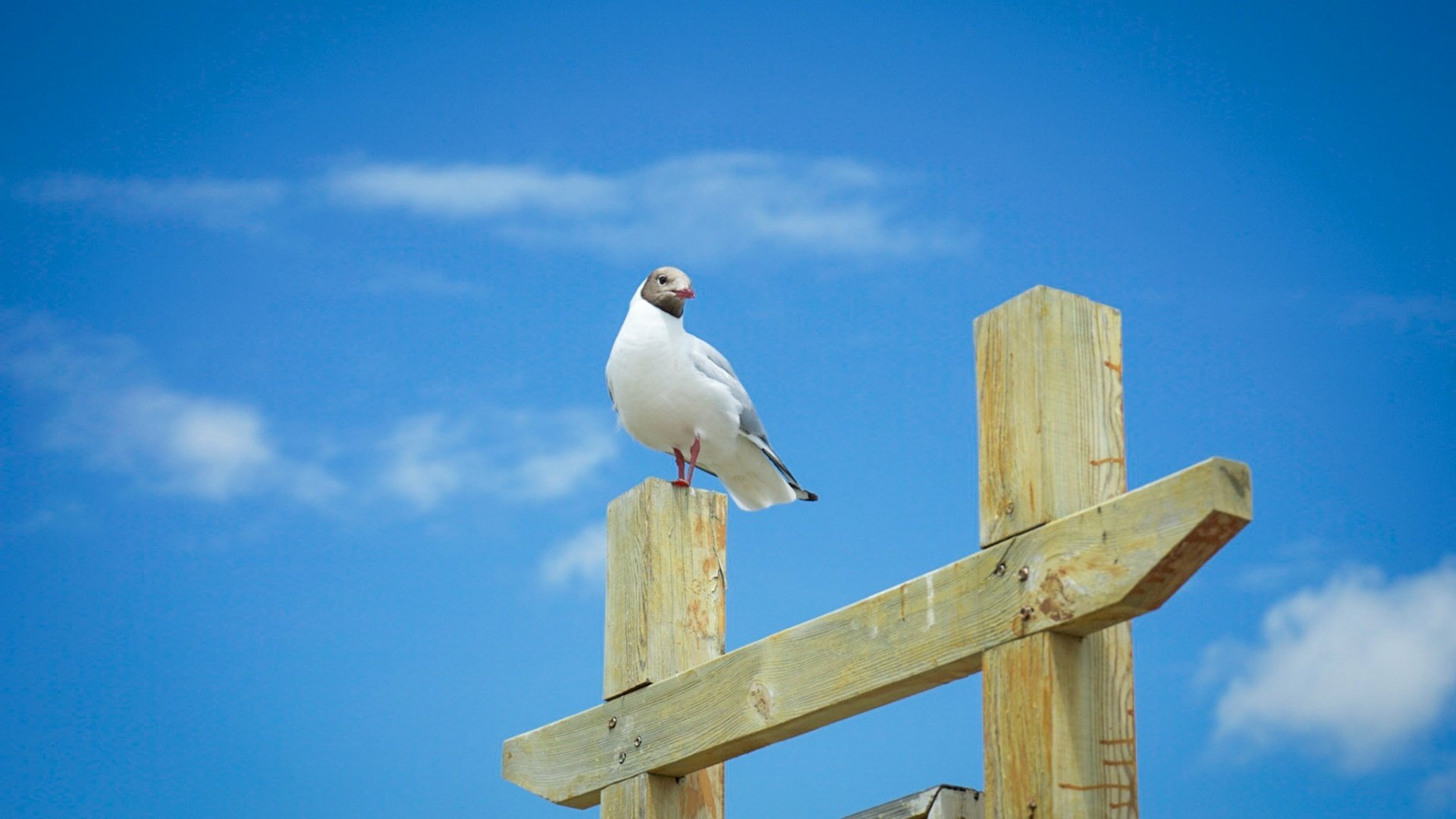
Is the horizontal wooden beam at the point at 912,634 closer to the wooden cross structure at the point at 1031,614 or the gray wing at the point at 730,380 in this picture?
the wooden cross structure at the point at 1031,614

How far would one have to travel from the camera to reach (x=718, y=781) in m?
3.19

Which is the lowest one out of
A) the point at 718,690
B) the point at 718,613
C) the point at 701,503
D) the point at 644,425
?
the point at 718,690

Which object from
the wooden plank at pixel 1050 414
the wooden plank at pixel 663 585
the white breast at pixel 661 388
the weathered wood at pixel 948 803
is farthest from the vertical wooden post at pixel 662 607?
the wooden plank at pixel 1050 414

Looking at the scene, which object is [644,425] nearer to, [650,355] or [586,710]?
[650,355]

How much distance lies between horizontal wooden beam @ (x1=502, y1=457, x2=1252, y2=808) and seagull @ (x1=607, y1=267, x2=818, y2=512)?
1.12m

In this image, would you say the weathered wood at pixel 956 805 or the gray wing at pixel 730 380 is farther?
the gray wing at pixel 730 380

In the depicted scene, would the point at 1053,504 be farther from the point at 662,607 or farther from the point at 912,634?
the point at 662,607

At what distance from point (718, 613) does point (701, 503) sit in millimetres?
232

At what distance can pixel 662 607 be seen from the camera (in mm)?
3262

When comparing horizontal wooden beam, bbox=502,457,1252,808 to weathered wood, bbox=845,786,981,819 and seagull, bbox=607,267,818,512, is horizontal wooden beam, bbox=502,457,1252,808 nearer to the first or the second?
weathered wood, bbox=845,786,981,819

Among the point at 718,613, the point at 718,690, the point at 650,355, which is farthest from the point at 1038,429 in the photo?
the point at 650,355

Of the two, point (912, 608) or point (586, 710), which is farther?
point (586, 710)

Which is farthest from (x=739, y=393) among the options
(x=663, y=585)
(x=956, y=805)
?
(x=956, y=805)

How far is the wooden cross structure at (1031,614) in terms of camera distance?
216cm
